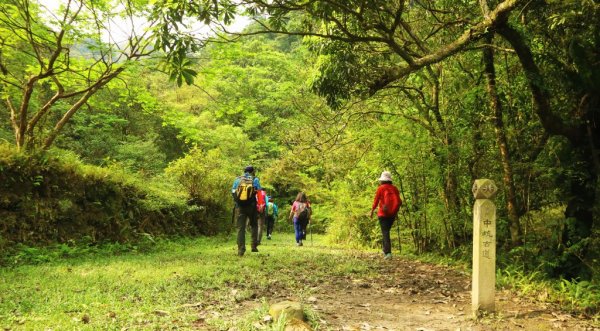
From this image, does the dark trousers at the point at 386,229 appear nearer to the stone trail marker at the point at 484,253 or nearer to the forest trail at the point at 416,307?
the forest trail at the point at 416,307

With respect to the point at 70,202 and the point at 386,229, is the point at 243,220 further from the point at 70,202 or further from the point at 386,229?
the point at 70,202

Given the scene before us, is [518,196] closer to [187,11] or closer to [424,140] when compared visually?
[424,140]

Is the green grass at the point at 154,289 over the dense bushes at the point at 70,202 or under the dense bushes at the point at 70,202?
under

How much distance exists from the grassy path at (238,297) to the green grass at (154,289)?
1 centimetres

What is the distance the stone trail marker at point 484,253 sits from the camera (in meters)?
4.95

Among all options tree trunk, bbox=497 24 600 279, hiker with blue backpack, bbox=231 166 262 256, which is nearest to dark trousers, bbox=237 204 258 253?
hiker with blue backpack, bbox=231 166 262 256

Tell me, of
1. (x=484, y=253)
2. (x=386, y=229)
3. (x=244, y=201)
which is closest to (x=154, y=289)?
(x=244, y=201)

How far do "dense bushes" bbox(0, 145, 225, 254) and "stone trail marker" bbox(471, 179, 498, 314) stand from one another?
27.5 ft

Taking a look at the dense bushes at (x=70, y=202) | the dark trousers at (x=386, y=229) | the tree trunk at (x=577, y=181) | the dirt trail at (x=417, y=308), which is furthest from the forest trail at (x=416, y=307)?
the dense bushes at (x=70, y=202)

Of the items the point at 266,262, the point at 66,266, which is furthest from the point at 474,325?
the point at 66,266

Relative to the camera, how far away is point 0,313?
14.7 ft

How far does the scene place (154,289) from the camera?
5.74 metres

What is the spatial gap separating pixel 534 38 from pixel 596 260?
3.64 m

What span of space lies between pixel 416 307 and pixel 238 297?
2.30 meters
